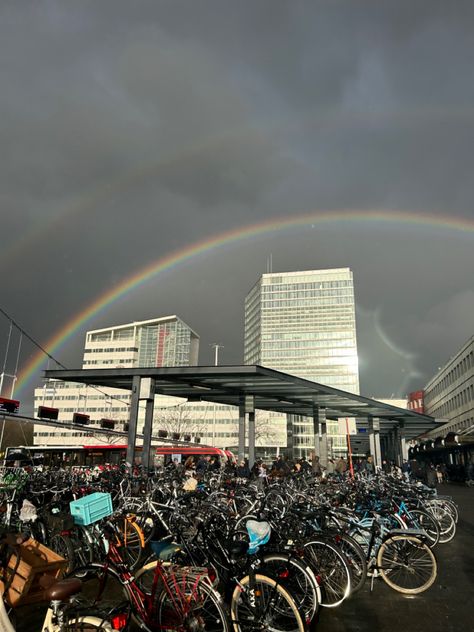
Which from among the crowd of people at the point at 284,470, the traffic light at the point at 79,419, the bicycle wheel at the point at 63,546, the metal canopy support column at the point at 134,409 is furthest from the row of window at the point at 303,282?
the bicycle wheel at the point at 63,546

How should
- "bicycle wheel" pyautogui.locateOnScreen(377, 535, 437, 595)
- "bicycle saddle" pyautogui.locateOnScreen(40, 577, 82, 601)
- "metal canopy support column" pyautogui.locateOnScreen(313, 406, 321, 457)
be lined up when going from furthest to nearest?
"metal canopy support column" pyautogui.locateOnScreen(313, 406, 321, 457)
"bicycle wheel" pyautogui.locateOnScreen(377, 535, 437, 595)
"bicycle saddle" pyautogui.locateOnScreen(40, 577, 82, 601)

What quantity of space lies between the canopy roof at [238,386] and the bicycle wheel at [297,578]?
41.6 feet

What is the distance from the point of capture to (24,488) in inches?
437

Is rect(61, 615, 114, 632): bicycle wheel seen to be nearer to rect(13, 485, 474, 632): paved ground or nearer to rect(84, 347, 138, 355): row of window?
rect(13, 485, 474, 632): paved ground

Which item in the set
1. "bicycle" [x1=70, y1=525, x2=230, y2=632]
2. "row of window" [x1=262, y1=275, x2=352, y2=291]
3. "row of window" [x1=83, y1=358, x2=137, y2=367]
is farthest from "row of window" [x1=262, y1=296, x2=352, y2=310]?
"bicycle" [x1=70, y1=525, x2=230, y2=632]

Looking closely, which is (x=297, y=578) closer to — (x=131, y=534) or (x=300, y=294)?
(x=131, y=534)

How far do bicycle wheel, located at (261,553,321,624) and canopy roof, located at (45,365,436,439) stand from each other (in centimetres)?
1269

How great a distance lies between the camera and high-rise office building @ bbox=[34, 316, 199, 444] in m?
104

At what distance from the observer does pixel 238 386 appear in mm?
22062

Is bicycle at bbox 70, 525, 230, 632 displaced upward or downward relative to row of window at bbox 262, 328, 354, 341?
downward

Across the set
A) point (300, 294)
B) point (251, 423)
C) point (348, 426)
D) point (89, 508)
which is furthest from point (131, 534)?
point (300, 294)

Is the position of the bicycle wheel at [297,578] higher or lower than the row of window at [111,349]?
lower

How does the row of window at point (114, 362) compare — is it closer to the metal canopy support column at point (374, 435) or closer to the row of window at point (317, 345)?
the row of window at point (317, 345)

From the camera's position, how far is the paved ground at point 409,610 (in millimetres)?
4703
